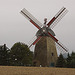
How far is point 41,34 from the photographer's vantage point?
4612cm

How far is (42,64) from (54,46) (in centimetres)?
539

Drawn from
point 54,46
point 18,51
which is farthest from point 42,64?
point 18,51

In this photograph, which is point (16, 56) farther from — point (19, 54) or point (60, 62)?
point (60, 62)

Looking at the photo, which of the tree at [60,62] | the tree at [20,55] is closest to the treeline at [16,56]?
the tree at [20,55]

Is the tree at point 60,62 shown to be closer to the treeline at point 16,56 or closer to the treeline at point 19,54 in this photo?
the treeline at point 16,56

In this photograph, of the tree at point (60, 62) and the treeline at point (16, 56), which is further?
the treeline at point (16, 56)

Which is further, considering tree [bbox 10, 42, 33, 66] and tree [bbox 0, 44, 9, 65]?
tree [bbox 10, 42, 33, 66]

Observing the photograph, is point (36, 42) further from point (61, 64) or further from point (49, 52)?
point (61, 64)

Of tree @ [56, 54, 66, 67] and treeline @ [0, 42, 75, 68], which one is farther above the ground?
treeline @ [0, 42, 75, 68]

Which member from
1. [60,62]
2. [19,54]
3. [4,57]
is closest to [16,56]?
[19,54]

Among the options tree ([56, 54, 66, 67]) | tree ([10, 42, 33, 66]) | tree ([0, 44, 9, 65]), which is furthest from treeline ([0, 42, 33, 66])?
tree ([56, 54, 66, 67])

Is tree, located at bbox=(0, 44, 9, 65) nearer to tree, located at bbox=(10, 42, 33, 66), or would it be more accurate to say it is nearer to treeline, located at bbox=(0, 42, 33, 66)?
treeline, located at bbox=(0, 42, 33, 66)

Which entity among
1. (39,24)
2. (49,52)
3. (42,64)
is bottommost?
(42,64)

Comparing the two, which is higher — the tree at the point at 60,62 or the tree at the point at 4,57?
the tree at the point at 4,57
